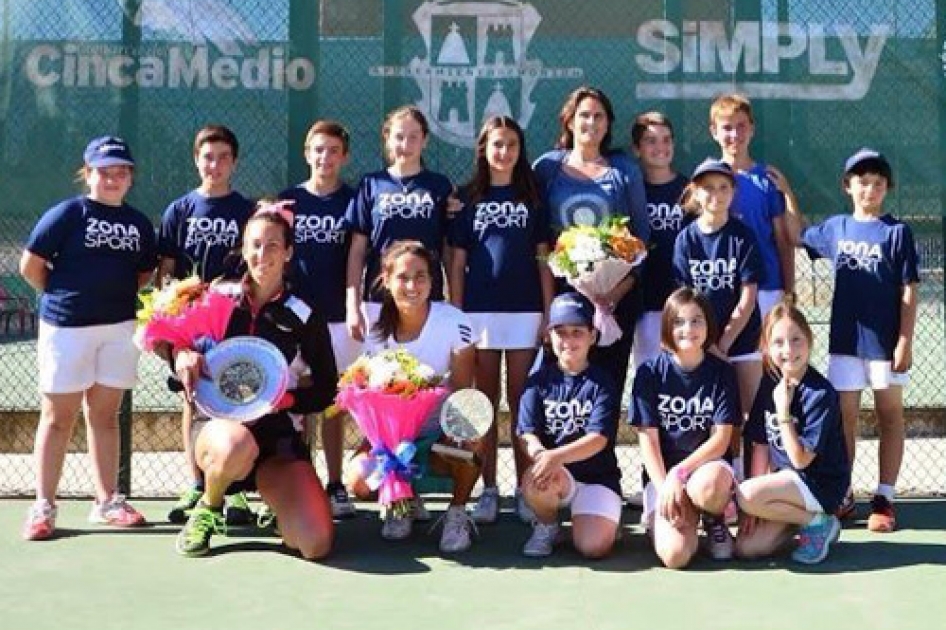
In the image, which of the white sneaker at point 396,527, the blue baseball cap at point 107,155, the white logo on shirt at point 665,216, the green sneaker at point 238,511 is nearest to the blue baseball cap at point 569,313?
the white logo on shirt at point 665,216

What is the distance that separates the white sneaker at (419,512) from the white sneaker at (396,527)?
0.33ft

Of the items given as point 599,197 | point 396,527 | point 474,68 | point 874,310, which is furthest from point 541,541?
point 474,68

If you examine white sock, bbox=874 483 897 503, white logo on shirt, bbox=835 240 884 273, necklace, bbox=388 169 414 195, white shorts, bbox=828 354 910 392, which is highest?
necklace, bbox=388 169 414 195

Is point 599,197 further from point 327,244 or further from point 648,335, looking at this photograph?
point 327,244

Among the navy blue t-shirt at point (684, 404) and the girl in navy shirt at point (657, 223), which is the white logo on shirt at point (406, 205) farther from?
the navy blue t-shirt at point (684, 404)

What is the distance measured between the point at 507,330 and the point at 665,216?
0.85 metres

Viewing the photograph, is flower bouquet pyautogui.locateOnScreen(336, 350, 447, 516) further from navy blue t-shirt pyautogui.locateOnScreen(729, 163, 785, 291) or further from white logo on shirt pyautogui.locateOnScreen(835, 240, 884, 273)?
white logo on shirt pyautogui.locateOnScreen(835, 240, 884, 273)

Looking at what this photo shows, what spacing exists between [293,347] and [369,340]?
35 cm

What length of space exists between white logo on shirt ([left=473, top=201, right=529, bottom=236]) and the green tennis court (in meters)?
1.27

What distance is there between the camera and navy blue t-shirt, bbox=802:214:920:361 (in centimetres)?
451

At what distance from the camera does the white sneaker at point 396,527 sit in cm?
434

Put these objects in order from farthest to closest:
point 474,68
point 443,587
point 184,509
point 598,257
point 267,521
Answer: point 474,68, point 184,509, point 267,521, point 598,257, point 443,587

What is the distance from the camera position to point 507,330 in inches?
181

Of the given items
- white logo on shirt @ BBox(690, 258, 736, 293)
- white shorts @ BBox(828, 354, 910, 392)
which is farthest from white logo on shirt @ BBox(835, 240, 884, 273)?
white logo on shirt @ BBox(690, 258, 736, 293)
